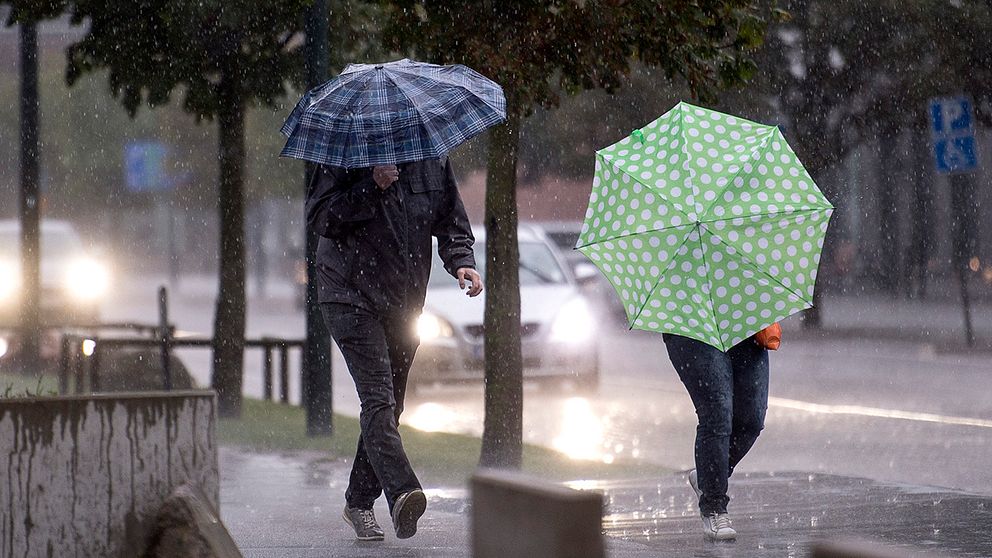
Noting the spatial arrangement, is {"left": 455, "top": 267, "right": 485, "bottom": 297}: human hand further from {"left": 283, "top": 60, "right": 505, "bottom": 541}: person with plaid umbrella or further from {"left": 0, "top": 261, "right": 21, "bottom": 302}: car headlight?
{"left": 0, "top": 261, "right": 21, "bottom": 302}: car headlight

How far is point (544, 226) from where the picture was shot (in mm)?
35312

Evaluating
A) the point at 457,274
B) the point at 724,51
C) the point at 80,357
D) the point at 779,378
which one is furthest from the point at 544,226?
the point at 457,274

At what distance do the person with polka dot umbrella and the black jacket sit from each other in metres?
0.64

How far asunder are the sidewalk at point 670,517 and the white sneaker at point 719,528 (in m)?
0.04

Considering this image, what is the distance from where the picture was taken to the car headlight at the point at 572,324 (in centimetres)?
1653

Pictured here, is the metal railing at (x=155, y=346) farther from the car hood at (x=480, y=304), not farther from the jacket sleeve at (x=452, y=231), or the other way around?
the jacket sleeve at (x=452, y=231)

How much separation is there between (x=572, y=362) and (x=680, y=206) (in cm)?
1003

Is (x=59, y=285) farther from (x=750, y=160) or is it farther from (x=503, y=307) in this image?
(x=750, y=160)

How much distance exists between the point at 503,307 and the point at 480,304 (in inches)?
280

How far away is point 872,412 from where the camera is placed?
45.6ft

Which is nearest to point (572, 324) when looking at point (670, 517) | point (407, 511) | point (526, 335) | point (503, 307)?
point (526, 335)

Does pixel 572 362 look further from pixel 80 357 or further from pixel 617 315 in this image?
pixel 617 315

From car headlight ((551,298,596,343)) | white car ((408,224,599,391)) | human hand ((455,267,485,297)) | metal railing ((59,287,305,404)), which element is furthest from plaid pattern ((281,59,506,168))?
car headlight ((551,298,596,343))

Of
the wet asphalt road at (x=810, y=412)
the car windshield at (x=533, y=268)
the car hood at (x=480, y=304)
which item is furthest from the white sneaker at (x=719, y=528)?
the car windshield at (x=533, y=268)
